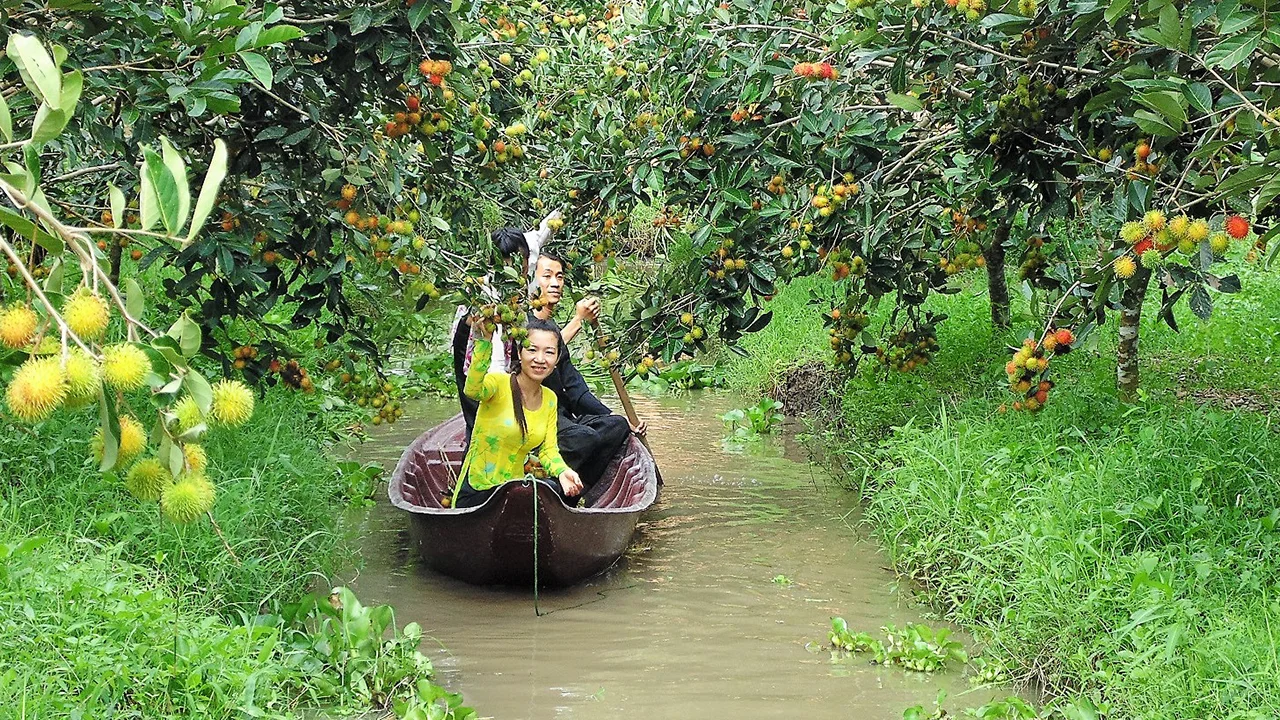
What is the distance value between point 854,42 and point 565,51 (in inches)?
98.8

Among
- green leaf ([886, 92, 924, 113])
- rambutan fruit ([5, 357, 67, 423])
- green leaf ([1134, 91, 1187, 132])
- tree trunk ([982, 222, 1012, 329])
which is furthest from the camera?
tree trunk ([982, 222, 1012, 329])

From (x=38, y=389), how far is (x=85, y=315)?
0.13m

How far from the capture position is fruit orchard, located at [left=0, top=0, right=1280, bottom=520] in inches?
136

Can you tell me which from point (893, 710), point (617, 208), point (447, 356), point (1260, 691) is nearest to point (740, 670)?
point (893, 710)

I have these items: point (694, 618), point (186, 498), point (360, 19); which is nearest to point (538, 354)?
point (694, 618)

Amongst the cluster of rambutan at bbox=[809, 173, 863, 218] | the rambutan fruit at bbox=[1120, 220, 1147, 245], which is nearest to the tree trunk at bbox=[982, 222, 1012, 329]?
the cluster of rambutan at bbox=[809, 173, 863, 218]

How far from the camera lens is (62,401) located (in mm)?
1439

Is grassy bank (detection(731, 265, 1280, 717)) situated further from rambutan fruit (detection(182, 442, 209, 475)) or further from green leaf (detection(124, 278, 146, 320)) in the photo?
green leaf (detection(124, 278, 146, 320))

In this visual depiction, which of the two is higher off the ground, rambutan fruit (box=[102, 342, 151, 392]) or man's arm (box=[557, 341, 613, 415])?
rambutan fruit (box=[102, 342, 151, 392])

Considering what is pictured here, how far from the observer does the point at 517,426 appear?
17.4 feet

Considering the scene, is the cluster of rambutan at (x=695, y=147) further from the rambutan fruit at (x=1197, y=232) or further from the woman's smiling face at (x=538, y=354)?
the rambutan fruit at (x=1197, y=232)

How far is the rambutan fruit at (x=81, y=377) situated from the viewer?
1416 mm

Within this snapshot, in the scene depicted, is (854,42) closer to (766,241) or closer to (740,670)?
(766,241)

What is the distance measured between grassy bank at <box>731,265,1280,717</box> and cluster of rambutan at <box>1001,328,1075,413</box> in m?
0.51
